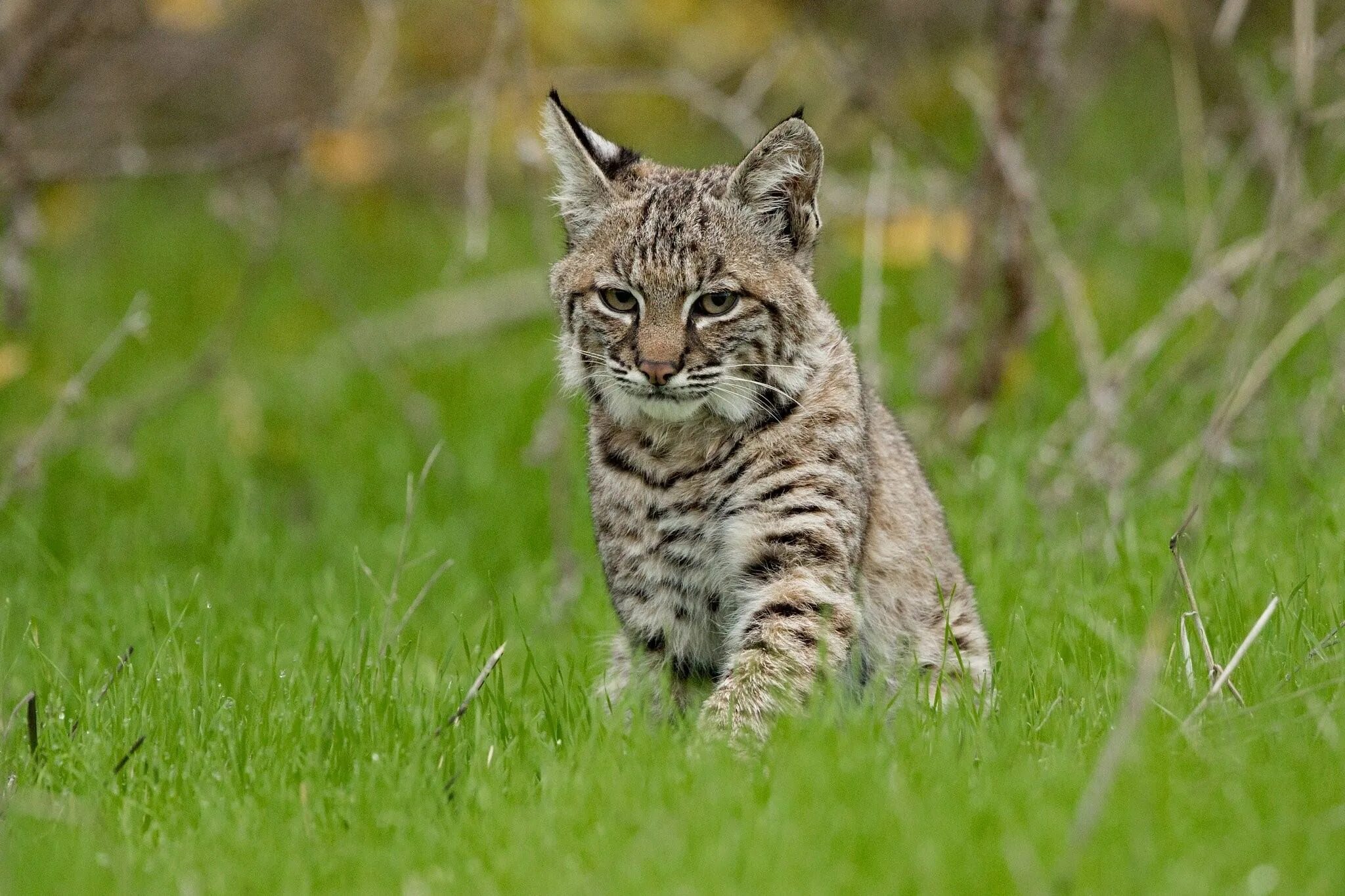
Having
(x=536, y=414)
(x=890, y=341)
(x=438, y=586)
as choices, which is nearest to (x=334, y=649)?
(x=438, y=586)

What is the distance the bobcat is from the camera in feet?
13.6

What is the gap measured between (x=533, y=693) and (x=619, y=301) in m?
1.07

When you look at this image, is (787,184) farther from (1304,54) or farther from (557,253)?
(557,253)

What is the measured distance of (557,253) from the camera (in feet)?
35.7

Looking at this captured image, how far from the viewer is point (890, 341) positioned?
8953 mm

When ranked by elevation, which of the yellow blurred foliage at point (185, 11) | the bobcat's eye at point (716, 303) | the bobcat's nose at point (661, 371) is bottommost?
the bobcat's nose at point (661, 371)

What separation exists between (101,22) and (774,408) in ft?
14.4

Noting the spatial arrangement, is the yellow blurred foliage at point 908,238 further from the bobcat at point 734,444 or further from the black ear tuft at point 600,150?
the bobcat at point 734,444

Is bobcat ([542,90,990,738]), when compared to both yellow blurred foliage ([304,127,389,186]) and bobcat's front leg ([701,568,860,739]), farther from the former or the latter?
yellow blurred foliage ([304,127,389,186])

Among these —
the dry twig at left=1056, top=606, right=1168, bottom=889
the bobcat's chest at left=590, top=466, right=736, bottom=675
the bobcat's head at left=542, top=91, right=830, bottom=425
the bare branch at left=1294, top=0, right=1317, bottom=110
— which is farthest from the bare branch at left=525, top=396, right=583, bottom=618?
the dry twig at left=1056, top=606, right=1168, bottom=889

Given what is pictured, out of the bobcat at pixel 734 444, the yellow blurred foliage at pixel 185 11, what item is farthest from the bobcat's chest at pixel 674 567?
the yellow blurred foliage at pixel 185 11

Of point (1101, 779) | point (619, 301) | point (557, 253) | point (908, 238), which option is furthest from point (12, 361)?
point (557, 253)

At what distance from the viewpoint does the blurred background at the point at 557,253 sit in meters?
6.14

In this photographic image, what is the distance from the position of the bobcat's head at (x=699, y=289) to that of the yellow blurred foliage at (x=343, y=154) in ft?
10.5
